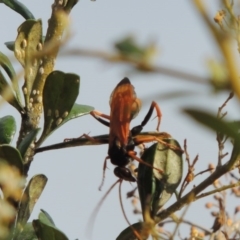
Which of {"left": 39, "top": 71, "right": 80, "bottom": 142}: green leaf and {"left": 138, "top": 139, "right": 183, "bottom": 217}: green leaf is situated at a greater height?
{"left": 39, "top": 71, "right": 80, "bottom": 142}: green leaf

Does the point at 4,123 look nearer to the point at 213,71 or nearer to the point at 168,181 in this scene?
the point at 168,181

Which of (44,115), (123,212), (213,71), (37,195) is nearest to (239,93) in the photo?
(213,71)

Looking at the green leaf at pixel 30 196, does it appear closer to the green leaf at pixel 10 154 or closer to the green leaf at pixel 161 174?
the green leaf at pixel 10 154

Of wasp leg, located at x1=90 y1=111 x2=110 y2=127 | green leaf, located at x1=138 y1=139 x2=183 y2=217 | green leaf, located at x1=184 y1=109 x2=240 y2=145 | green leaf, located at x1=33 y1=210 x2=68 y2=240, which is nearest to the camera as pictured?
green leaf, located at x1=184 y1=109 x2=240 y2=145

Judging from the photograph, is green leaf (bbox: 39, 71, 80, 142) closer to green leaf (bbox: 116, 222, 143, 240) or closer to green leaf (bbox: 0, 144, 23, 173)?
green leaf (bbox: 0, 144, 23, 173)

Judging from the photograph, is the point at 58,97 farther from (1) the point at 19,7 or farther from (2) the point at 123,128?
(1) the point at 19,7

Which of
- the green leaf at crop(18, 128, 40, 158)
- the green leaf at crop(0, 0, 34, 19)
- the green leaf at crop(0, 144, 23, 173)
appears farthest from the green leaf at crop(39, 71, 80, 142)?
the green leaf at crop(0, 0, 34, 19)

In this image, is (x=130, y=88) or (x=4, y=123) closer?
(x=130, y=88)
